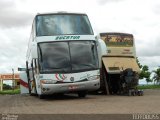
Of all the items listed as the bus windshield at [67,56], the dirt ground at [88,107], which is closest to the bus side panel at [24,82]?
the bus windshield at [67,56]

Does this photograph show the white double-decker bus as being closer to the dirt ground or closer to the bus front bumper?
the bus front bumper

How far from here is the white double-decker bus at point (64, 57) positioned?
19875 mm

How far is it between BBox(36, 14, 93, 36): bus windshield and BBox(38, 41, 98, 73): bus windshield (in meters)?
0.69

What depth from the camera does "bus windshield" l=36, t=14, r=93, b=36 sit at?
2085 cm

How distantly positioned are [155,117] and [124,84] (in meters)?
14.1

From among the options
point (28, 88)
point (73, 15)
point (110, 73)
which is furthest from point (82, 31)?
point (28, 88)

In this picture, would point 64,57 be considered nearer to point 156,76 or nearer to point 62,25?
point 62,25

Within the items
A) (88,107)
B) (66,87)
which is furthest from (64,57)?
(88,107)

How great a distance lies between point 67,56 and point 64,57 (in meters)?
0.15

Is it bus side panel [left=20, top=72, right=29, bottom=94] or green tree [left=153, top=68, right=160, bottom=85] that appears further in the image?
green tree [left=153, top=68, right=160, bottom=85]

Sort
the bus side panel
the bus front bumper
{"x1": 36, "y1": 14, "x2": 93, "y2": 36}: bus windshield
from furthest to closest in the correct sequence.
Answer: the bus side panel
{"x1": 36, "y1": 14, "x2": 93, "y2": 36}: bus windshield
the bus front bumper

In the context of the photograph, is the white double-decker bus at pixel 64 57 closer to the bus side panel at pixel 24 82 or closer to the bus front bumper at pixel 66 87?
the bus front bumper at pixel 66 87

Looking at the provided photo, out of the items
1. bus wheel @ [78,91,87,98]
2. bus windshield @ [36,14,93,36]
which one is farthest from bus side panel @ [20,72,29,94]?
bus windshield @ [36,14,93,36]

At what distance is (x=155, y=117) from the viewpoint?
35.3 ft
